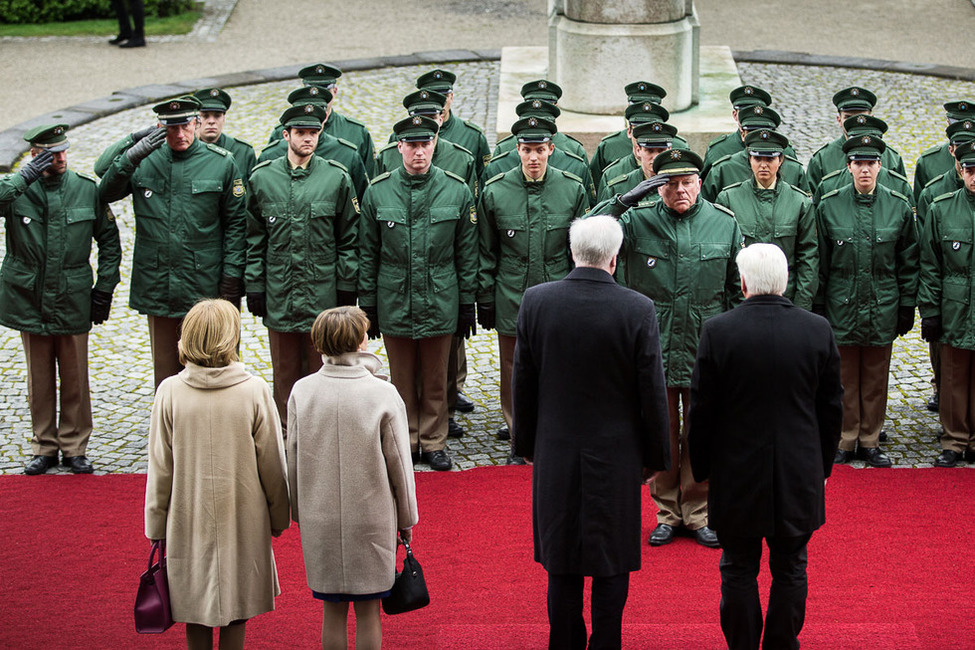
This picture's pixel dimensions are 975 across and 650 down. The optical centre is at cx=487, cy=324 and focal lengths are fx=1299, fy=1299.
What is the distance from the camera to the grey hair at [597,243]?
202 inches

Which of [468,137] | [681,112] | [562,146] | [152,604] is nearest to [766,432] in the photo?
[152,604]

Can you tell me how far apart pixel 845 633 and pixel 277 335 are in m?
3.90

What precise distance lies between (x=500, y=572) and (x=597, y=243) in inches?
76.5

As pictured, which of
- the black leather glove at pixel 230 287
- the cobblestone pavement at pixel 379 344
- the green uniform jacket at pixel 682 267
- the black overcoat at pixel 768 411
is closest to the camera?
the black overcoat at pixel 768 411

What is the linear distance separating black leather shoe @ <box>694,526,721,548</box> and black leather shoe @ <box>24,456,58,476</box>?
151 inches

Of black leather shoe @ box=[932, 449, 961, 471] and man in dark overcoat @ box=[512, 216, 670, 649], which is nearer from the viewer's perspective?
man in dark overcoat @ box=[512, 216, 670, 649]

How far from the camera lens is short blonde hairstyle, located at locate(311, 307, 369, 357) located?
5.02 m

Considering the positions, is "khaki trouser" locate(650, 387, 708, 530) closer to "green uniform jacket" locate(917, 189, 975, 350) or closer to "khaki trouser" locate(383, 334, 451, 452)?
"khaki trouser" locate(383, 334, 451, 452)

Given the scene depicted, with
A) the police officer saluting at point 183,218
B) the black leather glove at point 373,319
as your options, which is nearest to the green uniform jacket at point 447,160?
the police officer saluting at point 183,218

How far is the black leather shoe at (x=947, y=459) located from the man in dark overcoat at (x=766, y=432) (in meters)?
2.71

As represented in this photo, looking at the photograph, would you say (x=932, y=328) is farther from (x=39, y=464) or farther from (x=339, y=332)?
(x=39, y=464)

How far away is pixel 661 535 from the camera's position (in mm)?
6605

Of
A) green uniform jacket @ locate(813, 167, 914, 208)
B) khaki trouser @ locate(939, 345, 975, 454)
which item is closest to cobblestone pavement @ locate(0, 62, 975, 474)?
khaki trouser @ locate(939, 345, 975, 454)

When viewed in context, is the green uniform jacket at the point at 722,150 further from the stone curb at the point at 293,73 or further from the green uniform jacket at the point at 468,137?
the stone curb at the point at 293,73
